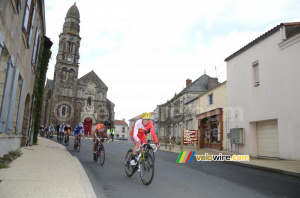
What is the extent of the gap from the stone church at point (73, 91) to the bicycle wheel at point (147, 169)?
45289mm

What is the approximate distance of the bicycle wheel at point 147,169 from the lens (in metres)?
5.69

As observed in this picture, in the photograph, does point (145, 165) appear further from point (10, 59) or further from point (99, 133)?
point (10, 59)

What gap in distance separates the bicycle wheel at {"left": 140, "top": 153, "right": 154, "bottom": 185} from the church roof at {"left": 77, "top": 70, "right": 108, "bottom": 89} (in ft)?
162

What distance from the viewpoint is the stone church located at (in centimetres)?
4944

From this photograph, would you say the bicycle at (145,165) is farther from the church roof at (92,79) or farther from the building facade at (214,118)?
the church roof at (92,79)

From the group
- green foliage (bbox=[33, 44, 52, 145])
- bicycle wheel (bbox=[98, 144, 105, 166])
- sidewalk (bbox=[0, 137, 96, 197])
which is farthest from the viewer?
green foliage (bbox=[33, 44, 52, 145])

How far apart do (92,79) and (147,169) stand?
50.4 m

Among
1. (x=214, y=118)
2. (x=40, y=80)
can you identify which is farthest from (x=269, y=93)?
(x=40, y=80)

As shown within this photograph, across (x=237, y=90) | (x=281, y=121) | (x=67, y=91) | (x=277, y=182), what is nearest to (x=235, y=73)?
(x=237, y=90)

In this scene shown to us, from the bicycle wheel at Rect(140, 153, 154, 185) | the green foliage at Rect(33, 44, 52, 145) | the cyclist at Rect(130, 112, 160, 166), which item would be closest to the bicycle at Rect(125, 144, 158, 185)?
the bicycle wheel at Rect(140, 153, 154, 185)

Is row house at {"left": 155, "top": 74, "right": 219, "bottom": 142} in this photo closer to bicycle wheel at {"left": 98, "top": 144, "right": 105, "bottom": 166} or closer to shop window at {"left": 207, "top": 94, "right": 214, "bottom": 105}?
shop window at {"left": 207, "top": 94, "right": 214, "bottom": 105}

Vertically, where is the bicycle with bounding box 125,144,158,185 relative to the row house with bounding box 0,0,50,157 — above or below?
below

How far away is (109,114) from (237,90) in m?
41.1

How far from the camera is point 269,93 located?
46.3ft
